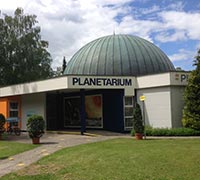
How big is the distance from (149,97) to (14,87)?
12655 mm

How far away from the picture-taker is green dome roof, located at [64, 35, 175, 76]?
29.2 m

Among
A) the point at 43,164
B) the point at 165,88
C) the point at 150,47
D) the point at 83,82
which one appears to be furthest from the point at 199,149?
the point at 150,47

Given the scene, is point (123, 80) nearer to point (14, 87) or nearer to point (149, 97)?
point (149, 97)

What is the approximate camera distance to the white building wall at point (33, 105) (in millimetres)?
29408

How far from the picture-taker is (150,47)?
32344 millimetres

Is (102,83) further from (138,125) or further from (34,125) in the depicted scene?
(34,125)

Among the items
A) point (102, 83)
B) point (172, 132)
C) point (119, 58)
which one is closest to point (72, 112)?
point (119, 58)

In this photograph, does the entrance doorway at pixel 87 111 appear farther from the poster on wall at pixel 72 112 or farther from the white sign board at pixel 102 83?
the white sign board at pixel 102 83

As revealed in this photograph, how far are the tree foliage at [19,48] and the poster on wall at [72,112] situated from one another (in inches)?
387

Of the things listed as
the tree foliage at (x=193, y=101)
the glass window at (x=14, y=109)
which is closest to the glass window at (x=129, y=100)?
the tree foliage at (x=193, y=101)

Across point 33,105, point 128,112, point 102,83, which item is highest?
point 102,83

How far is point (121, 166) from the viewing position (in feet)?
34.9

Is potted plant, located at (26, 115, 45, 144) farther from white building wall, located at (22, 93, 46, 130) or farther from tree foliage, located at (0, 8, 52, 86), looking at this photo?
tree foliage, located at (0, 8, 52, 86)

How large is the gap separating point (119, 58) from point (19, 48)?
41.8ft
